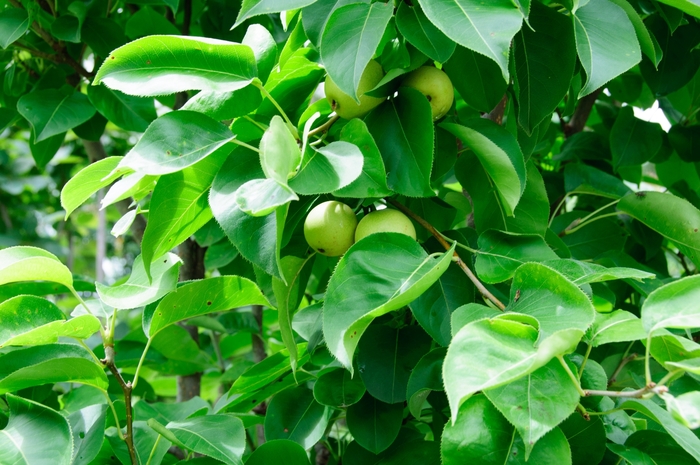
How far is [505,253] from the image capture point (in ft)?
2.50

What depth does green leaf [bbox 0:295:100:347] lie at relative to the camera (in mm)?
744

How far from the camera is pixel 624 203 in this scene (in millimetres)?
959

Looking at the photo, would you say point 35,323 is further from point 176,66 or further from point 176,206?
point 176,66

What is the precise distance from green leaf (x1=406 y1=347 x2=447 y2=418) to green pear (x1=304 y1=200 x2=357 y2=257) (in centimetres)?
16

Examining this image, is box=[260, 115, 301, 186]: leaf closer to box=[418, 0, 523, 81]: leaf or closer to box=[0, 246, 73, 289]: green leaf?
box=[418, 0, 523, 81]: leaf

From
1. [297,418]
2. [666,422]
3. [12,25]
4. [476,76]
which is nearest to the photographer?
[666,422]

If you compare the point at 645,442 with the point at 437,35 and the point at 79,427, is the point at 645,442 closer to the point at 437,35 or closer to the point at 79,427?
the point at 437,35

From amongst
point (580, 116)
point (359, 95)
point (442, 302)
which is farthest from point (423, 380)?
point (580, 116)

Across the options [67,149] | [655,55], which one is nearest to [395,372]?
[655,55]

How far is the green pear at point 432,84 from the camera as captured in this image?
2.56ft

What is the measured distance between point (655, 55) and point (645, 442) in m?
0.47

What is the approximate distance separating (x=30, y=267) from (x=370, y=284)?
0.39m

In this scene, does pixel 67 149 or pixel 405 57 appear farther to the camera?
pixel 67 149

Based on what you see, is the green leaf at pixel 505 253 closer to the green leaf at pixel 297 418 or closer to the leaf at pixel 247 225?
the leaf at pixel 247 225
